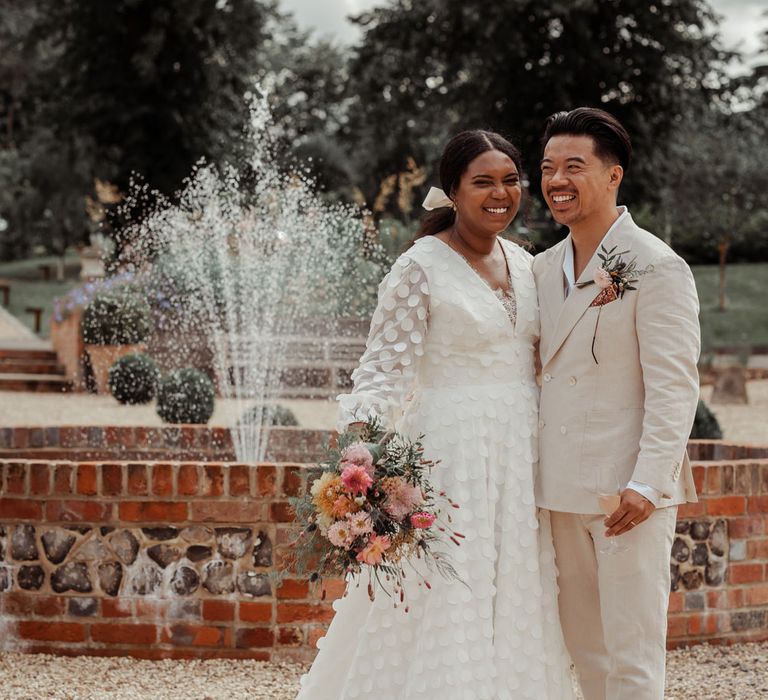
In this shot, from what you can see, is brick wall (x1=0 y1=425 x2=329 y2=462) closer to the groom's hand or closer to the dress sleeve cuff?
the dress sleeve cuff

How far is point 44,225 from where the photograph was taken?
3872cm

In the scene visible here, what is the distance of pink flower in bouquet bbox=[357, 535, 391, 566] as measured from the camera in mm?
2770

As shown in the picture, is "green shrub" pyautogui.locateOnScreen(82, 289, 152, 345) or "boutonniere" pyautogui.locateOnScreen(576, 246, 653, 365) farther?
Result: "green shrub" pyautogui.locateOnScreen(82, 289, 152, 345)

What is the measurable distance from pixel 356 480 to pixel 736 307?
27.7 meters

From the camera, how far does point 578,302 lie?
3.09 m

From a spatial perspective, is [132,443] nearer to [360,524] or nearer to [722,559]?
[722,559]

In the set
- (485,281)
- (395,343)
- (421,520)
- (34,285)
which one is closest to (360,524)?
(421,520)

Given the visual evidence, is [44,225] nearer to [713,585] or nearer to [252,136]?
[252,136]

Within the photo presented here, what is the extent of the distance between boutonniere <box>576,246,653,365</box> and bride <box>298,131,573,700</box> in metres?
0.28

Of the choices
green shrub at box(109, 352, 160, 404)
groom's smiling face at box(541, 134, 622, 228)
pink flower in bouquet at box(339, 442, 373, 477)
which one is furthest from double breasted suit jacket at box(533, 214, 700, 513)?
green shrub at box(109, 352, 160, 404)

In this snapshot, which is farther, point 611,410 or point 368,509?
point 611,410

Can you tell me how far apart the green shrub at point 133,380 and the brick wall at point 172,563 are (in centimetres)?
943

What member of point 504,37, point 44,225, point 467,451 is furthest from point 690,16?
point 44,225

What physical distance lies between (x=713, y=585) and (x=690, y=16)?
1873 centimetres
